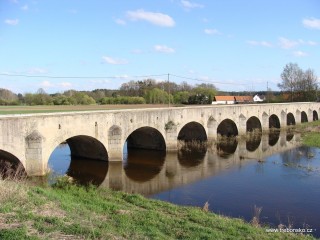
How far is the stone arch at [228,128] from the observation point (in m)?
37.9

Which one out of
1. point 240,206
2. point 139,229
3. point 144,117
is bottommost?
point 240,206

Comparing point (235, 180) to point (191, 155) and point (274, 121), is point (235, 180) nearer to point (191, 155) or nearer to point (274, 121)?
point (191, 155)

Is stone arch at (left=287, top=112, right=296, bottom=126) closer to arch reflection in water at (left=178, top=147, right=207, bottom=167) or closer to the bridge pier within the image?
arch reflection in water at (left=178, top=147, right=207, bottom=167)

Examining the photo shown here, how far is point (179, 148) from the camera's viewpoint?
100ft

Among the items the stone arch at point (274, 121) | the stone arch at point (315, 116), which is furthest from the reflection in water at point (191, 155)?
the stone arch at point (315, 116)

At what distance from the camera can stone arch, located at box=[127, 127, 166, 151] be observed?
2906 centimetres

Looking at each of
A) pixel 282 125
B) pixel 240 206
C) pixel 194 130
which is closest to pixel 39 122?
pixel 240 206

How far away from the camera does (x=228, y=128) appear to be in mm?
38938

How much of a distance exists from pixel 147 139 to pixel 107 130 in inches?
294

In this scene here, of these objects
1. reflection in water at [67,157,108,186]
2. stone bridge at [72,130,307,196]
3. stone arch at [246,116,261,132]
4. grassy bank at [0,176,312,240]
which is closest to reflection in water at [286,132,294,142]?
stone arch at [246,116,261,132]

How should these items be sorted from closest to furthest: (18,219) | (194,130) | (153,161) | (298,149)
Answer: (18,219), (153,161), (298,149), (194,130)

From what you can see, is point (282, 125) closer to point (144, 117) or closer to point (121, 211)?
point (144, 117)

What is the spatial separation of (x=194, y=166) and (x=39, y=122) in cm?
1017

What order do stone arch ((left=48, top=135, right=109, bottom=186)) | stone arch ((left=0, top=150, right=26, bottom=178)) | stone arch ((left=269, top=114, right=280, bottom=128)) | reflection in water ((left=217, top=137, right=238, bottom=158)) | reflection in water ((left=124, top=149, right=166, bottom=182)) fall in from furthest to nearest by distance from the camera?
stone arch ((left=269, top=114, right=280, bottom=128)) < reflection in water ((left=217, top=137, right=238, bottom=158)) < reflection in water ((left=124, top=149, right=166, bottom=182)) < stone arch ((left=48, top=135, right=109, bottom=186)) < stone arch ((left=0, top=150, right=26, bottom=178))
